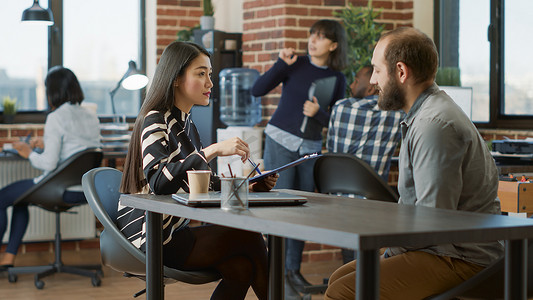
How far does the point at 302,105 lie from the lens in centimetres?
454

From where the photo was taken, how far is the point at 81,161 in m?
4.77

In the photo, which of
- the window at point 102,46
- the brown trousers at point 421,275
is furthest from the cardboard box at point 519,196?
the window at point 102,46

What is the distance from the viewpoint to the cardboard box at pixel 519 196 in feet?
9.92

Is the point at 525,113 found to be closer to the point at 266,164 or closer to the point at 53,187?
the point at 266,164

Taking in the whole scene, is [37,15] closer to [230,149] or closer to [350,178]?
[350,178]

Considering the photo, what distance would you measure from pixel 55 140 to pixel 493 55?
3.08m

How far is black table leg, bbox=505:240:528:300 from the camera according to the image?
1696 millimetres

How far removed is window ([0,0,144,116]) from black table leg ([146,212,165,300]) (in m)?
3.50

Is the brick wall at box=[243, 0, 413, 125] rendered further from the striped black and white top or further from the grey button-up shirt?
the grey button-up shirt

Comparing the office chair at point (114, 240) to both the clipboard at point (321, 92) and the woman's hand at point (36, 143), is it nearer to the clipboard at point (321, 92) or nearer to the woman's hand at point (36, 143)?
the clipboard at point (321, 92)

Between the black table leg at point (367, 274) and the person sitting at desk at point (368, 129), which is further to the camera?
the person sitting at desk at point (368, 129)

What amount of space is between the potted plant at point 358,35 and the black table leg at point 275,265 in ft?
9.18

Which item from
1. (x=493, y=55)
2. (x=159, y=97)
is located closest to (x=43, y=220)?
(x=159, y=97)

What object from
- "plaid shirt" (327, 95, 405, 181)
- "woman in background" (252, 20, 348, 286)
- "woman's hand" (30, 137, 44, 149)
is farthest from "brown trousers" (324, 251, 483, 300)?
"woman's hand" (30, 137, 44, 149)
